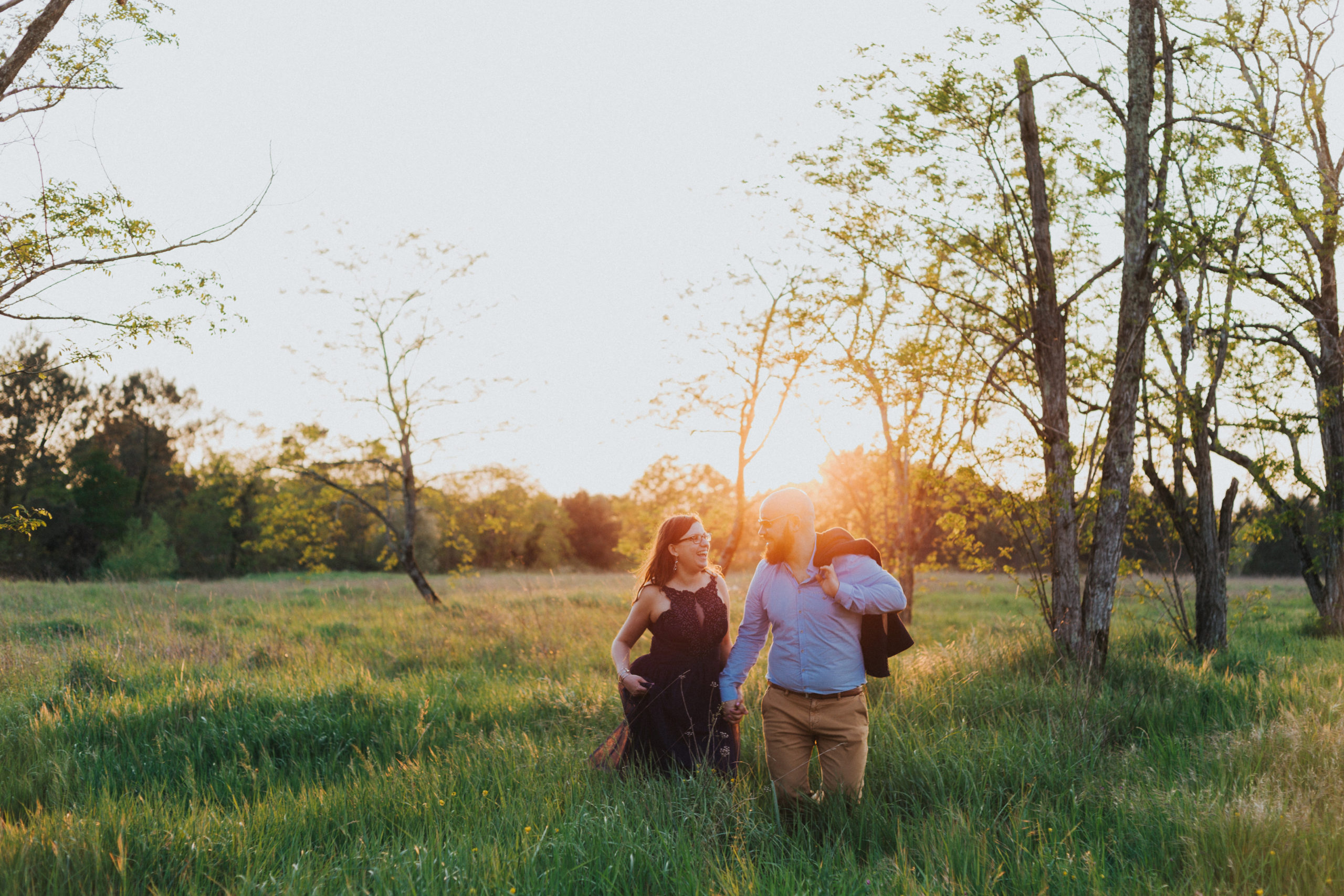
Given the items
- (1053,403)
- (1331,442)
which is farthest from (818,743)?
(1331,442)

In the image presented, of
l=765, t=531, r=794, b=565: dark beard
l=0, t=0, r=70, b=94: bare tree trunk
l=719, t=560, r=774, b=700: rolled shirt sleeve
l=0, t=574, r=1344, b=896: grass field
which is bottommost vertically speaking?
l=0, t=574, r=1344, b=896: grass field

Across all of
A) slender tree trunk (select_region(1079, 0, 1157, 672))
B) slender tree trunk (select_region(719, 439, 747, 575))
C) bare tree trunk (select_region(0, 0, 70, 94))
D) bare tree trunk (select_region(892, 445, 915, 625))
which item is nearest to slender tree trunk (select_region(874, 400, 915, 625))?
bare tree trunk (select_region(892, 445, 915, 625))

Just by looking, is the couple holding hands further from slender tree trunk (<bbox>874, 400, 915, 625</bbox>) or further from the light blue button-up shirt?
slender tree trunk (<bbox>874, 400, 915, 625</bbox>)

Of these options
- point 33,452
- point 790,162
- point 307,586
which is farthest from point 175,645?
point 33,452

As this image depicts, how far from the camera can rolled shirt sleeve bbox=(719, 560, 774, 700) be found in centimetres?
459

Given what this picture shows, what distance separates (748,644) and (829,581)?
26.9 inches

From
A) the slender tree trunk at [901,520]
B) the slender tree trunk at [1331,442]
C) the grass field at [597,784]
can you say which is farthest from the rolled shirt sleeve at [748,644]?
the slender tree trunk at [1331,442]

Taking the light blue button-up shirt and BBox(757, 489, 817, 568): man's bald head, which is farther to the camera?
BBox(757, 489, 817, 568): man's bald head

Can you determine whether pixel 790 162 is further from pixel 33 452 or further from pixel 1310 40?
pixel 33 452

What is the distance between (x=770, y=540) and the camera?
4504mm

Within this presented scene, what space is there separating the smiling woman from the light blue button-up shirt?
0.52 metres

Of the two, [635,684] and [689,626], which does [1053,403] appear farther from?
[635,684]

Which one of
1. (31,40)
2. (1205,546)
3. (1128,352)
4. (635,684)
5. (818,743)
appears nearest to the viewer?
(818,743)

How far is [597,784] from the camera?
4539mm
